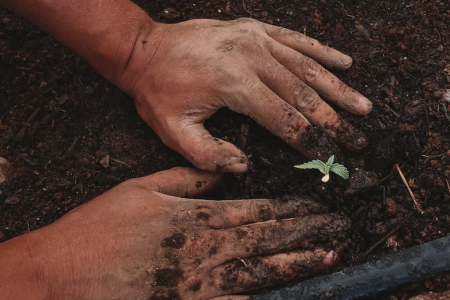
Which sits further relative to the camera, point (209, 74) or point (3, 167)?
point (3, 167)

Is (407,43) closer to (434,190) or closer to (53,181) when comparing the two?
(434,190)

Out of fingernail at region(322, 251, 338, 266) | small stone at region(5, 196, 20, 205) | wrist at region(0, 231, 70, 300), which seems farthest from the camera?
small stone at region(5, 196, 20, 205)

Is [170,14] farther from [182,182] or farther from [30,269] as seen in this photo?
[30,269]

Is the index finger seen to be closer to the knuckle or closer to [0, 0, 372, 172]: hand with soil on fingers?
[0, 0, 372, 172]: hand with soil on fingers

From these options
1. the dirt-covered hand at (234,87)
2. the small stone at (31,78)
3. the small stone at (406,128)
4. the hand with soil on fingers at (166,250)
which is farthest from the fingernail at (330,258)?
the small stone at (31,78)

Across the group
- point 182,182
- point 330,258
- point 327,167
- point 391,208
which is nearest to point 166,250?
point 182,182

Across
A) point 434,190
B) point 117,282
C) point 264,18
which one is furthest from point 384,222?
point 264,18

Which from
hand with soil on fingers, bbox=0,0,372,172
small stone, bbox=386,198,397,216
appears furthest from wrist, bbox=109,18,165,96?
small stone, bbox=386,198,397,216

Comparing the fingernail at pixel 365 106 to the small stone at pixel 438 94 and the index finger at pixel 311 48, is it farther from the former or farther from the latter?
the small stone at pixel 438 94
